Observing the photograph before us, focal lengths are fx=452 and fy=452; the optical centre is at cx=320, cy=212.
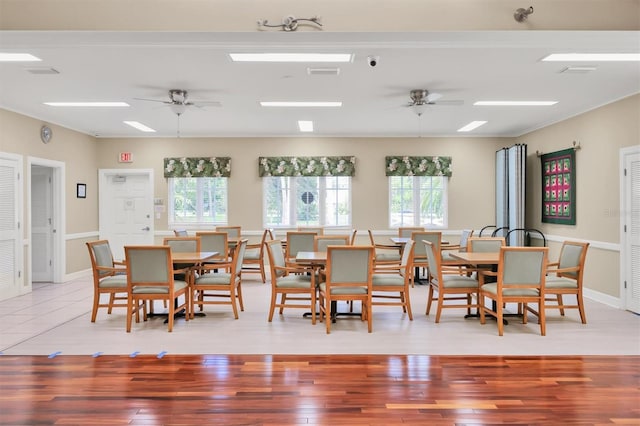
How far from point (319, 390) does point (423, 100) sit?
3832mm

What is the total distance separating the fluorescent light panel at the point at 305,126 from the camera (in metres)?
7.66

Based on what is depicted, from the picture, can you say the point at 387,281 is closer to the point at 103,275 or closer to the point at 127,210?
the point at 103,275

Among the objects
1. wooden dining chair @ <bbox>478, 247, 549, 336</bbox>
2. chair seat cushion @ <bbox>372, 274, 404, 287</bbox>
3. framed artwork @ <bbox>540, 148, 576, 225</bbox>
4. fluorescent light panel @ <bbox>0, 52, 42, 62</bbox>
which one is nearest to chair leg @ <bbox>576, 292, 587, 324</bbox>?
wooden dining chair @ <bbox>478, 247, 549, 336</bbox>

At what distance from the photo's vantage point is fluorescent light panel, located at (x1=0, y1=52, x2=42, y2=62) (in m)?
4.23

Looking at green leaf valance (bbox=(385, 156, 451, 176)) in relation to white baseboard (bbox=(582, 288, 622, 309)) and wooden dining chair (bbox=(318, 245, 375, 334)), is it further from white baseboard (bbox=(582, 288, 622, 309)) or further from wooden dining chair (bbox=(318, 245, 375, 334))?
wooden dining chair (bbox=(318, 245, 375, 334))

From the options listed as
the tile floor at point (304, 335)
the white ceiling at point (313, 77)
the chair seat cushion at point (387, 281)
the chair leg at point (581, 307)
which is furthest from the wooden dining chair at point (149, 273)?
the chair leg at point (581, 307)

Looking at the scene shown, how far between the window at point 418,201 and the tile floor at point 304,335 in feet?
12.1

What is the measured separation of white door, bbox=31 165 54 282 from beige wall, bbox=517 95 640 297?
27.8 ft

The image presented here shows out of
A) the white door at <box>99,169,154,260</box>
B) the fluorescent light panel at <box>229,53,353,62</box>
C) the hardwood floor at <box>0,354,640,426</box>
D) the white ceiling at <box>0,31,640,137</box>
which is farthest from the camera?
the white door at <box>99,169,154,260</box>

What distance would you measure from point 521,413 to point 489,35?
9.38ft

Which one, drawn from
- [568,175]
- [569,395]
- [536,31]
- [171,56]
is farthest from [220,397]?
[568,175]

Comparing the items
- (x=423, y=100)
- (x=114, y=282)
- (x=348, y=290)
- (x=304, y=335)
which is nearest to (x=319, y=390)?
(x=304, y=335)

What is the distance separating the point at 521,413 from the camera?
2816 mm

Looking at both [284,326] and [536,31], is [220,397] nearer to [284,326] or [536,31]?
[284,326]
